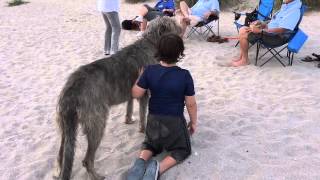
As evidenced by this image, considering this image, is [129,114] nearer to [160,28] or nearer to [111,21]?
[160,28]

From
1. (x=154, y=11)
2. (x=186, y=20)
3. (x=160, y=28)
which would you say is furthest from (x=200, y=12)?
(x=160, y=28)

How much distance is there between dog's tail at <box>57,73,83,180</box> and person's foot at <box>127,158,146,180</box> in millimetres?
506

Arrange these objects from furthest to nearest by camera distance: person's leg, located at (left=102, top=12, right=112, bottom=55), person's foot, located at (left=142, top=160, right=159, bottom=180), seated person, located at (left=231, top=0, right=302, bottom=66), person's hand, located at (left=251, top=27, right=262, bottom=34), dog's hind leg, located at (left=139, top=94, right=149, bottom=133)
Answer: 1. person's leg, located at (left=102, top=12, right=112, bottom=55)
2. person's hand, located at (left=251, top=27, right=262, bottom=34)
3. seated person, located at (left=231, top=0, right=302, bottom=66)
4. dog's hind leg, located at (left=139, top=94, right=149, bottom=133)
5. person's foot, located at (left=142, top=160, right=159, bottom=180)

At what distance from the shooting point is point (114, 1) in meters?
6.94

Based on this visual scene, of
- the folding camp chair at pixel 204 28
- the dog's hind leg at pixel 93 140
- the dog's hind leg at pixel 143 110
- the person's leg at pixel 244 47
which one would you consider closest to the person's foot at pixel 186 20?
the folding camp chair at pixel 204 28

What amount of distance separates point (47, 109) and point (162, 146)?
6.73 feet

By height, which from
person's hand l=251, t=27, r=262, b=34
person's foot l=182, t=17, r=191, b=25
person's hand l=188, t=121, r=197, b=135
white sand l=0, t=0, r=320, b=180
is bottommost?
white sand l=0, t=0, r=320, b=180

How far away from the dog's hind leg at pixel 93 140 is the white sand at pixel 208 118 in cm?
16

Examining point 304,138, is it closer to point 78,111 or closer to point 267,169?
point 267,169

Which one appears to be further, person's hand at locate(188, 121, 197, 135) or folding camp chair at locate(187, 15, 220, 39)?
folding camp chair at locate(187, 15, 220, 39)

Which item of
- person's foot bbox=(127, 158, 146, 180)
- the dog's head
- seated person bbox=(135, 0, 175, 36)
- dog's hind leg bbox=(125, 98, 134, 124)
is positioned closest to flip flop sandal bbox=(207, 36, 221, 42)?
seated person bbox=(135, 0, 175, 36)

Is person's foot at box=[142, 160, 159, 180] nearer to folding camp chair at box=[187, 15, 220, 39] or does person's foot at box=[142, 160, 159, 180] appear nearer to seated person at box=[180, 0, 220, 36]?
seated person at box=[180, 0, 220, 36]

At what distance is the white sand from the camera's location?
375 centimetres

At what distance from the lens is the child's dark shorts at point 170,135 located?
12.0ft
